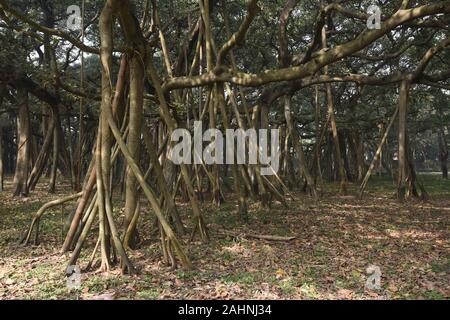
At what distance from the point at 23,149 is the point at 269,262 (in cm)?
871

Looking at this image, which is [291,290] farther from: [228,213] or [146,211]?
[146,211]

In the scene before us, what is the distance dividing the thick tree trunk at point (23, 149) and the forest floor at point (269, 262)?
265 centimetres

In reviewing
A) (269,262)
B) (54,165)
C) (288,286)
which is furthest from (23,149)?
Result: (288,286)

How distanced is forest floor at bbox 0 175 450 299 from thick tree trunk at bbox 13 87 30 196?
265 cm

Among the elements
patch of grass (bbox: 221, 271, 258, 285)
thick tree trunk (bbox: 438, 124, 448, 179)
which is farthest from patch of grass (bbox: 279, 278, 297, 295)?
thick tree trunk (bbox: 438, 124, 448, 179)

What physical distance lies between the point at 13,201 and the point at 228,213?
572 centimetres

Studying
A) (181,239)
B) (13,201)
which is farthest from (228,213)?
(13,201)

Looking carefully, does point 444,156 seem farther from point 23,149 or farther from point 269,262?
point 23,149

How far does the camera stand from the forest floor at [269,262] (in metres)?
3.93

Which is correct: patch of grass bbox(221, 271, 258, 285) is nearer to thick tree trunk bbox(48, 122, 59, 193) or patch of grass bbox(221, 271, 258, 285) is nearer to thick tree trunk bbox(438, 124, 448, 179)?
thick tree trunk bbox(48, 122, 59, 193)

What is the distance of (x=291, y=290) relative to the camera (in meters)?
3.95

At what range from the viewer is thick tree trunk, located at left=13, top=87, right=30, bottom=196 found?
10883 mm

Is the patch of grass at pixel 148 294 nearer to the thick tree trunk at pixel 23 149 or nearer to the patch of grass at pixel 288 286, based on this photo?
the patch of grass at pixel 288 286

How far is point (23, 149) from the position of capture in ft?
36.0
